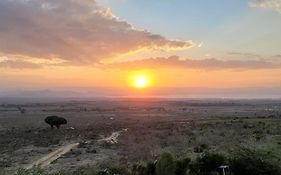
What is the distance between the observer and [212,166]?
62.7ft

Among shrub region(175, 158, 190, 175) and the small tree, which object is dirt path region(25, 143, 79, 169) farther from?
the small tree

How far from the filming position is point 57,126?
64312 millimetres

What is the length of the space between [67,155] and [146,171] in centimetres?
1713

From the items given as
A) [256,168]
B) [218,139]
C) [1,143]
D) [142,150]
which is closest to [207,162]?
[256,168]

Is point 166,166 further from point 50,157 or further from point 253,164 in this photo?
point 50,157

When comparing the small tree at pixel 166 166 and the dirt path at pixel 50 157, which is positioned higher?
the small tree at pixel 166 166

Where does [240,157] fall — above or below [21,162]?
above

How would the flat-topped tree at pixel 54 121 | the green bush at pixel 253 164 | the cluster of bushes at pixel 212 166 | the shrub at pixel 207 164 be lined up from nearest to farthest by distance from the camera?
1. the cluster of bushes at pixel 212 166
2. the green bush at pixel 253 164
3. the shrub at pixel 207 164
4. the flat-topped tree at pixel 54 121

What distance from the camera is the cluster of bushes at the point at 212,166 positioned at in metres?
17.6

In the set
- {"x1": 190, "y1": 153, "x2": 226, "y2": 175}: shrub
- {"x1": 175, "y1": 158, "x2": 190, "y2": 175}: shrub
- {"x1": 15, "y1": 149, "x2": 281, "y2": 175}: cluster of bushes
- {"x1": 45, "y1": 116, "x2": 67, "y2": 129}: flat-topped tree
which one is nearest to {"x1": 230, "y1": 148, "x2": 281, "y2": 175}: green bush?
{"x1": 15, "y1": 149, "x2": 281, "y2": 175}: cluster of bushes

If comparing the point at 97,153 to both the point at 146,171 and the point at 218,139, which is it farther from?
the point at 146,171

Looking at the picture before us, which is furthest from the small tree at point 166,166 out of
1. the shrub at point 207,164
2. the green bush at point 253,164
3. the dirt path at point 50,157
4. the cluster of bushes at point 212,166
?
the dirt path at point 50,157

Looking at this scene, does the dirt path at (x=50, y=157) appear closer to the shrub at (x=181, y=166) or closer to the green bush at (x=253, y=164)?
the shrub at (x=181, y=166)

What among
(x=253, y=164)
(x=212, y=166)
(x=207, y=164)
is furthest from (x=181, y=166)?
(x=253, y=164)
